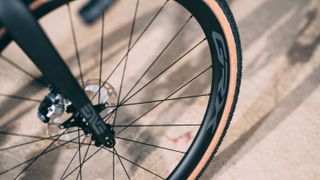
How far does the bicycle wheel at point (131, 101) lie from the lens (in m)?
1.34

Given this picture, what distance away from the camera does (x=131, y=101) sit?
1.82 m

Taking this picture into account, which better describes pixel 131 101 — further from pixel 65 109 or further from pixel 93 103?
pixel 65 109

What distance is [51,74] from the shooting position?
0.98 metres

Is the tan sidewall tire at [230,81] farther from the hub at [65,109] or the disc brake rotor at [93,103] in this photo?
the disc brake rotor at [93,103]

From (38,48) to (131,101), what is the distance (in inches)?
35.6

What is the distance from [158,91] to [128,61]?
23 centimetres

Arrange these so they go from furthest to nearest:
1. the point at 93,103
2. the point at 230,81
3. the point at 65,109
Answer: the point at 93,103 → the point at 65,109 → the point at 230,81

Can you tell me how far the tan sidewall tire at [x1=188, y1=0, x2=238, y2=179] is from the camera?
115cm

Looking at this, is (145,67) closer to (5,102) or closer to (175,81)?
(175,81)

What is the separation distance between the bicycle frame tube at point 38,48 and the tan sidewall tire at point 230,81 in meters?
0.42

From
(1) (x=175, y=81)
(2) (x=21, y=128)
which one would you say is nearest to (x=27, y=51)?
(2) (x=21, y=128)

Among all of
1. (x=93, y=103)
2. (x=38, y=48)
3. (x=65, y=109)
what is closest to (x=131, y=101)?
(x=93, y=103)

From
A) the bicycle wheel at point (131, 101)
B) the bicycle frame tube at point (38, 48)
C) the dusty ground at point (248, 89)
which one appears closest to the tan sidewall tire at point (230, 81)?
the bicycle wheel at point (131, 101)

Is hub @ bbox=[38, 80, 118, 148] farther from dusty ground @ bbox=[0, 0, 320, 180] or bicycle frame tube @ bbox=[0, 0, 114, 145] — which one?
bicycle frame tube @ bbox=[0, 0, 114, 145]
